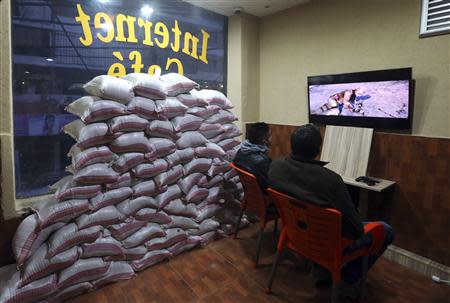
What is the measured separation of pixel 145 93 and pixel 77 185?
897 millimetres

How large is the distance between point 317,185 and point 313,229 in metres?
0.28

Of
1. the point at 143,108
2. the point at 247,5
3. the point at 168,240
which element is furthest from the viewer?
the point at 247,5

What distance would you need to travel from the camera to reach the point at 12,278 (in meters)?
1.83

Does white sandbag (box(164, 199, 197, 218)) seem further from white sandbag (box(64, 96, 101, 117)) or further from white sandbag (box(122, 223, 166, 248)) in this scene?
white sandbag (box(64, 96, 101, 117))

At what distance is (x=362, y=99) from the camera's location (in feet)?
8.59

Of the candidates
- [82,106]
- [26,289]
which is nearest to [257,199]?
[82,106]

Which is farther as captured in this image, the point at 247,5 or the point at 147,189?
the point at 247,5

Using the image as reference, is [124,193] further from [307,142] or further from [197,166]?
[307,142]

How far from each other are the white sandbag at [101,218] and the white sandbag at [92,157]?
0.36 meters

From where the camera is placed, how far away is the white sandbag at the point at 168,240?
2361 millimetres

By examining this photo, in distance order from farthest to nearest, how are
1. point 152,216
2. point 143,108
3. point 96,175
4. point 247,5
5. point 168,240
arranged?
point 247,5 < point 168,240 < point 152,216 < point 143,108 < point 96,175

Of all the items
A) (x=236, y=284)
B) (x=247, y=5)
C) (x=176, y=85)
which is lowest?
(x=236, y=284)

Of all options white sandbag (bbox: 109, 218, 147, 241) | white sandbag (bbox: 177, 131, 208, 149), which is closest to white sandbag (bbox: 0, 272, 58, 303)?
white sandbag (bbox: 109, 218, 147, 241)

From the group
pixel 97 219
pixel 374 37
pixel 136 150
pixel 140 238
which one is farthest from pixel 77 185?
pixel 374 37
